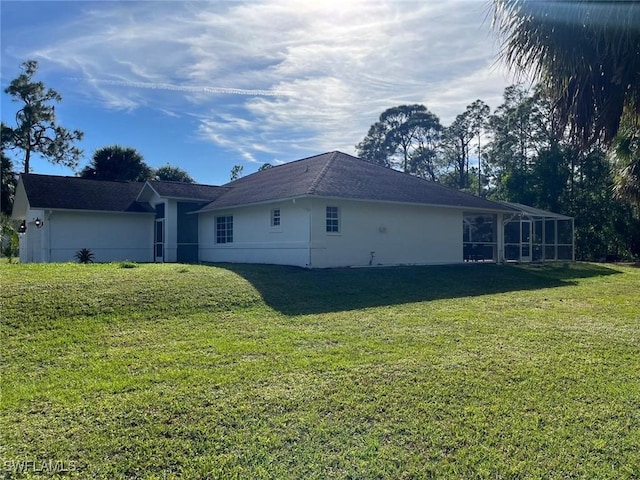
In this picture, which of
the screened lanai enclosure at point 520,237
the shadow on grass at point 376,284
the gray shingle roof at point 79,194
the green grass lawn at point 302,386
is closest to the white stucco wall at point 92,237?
the gray shingle roof at point 79,194

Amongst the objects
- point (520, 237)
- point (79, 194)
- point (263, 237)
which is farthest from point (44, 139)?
point (520, 237)

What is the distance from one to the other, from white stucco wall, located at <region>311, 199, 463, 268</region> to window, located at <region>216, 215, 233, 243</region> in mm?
5604

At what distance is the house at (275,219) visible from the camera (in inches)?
693

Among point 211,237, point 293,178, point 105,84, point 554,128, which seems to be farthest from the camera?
point 211,237

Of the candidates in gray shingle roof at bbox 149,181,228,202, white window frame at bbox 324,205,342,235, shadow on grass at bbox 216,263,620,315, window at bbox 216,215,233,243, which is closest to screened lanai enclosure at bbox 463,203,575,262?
shadow on grass at bbox 216,263,620,315

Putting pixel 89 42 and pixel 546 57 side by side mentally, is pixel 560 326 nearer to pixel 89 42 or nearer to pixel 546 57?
pixel 546 57

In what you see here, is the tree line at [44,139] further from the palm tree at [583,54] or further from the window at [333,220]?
the palm tree at [583,54]

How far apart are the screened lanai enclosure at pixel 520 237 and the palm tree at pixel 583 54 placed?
15976mm

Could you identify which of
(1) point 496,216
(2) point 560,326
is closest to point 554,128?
(2) point 560,326

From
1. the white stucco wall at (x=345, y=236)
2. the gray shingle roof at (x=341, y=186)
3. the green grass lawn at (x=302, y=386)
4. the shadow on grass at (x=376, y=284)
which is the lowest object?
the green grass lawn at (x=302, y=386)

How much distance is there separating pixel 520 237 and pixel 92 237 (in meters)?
21.2

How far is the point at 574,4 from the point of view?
6742 mm

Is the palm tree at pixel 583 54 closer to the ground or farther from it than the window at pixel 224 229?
farther from it

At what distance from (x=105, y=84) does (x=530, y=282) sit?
50.2ft
